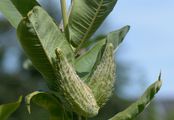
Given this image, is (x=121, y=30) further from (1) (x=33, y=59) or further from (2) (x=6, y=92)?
(2) (x=6, y=92)

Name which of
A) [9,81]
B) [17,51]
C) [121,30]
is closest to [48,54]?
[121,30]

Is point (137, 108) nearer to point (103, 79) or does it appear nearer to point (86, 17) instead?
point (103, 79)

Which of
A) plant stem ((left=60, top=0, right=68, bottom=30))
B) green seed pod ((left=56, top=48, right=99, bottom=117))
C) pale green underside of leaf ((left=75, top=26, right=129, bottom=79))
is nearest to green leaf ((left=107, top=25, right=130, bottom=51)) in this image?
pale green underside of leaf ((left=75, top=26, right=129, bottom=79))

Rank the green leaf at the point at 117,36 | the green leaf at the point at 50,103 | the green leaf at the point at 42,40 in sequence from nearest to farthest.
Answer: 1. the green leaf at the point at 42,40
2. the green leaf at the point at 50,103
3. the green leaf at the point at 117,36

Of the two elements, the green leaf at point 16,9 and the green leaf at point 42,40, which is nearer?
the green leaf at point 42,40

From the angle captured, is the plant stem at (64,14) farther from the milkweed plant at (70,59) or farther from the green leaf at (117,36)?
the green leaf at (117,36)

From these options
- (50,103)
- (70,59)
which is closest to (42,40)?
(70,59)

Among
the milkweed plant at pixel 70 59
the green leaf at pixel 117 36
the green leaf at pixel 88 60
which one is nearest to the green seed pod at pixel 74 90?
the milkweed plant at pixel 70 59
